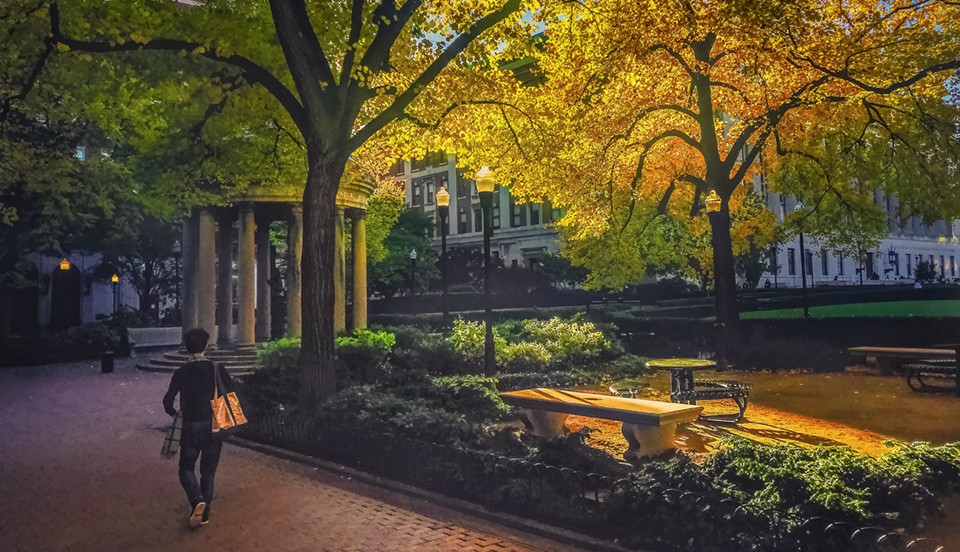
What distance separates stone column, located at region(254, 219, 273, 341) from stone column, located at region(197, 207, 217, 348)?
4528 millimetres

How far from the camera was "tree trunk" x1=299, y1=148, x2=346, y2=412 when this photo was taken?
9.91 meters

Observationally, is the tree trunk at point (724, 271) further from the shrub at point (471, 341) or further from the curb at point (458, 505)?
the curb at point (458, 505)

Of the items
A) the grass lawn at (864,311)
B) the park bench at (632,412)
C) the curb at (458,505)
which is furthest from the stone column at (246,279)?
the grass lawn at (864,311)

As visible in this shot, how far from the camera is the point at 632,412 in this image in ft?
24.6

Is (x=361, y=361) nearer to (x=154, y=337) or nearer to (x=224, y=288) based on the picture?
(x=224, y=288)

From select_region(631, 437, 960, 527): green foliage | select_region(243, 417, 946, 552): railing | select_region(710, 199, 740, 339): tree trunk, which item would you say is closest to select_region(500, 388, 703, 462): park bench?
select_region(631, 437, 960, 527): green foliage

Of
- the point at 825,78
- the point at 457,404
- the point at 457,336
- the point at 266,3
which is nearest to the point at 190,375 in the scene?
the point at 457,404

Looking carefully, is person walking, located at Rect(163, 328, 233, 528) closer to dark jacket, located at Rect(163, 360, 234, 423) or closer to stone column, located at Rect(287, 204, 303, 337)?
dark jacket, located at Rect(163, 360, 234, 423)

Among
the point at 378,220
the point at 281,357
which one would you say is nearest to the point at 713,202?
the point at 281,357

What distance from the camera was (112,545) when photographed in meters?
6.08

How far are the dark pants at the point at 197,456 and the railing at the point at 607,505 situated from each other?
218 cm

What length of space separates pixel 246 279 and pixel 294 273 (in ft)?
5.12

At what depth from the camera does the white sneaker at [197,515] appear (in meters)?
6.48

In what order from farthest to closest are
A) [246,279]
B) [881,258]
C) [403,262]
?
[881,258]
[403,262]
[246,279]
